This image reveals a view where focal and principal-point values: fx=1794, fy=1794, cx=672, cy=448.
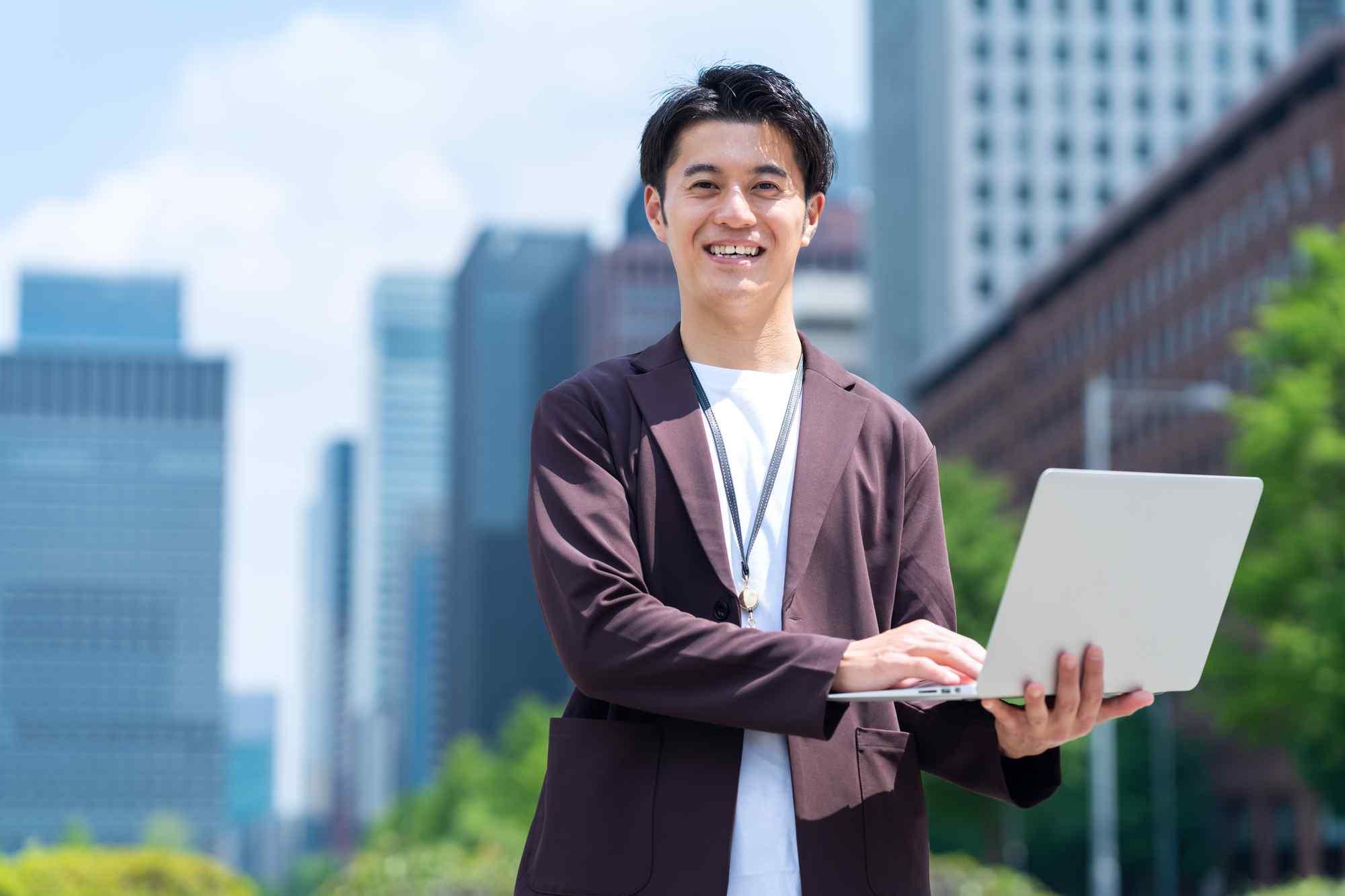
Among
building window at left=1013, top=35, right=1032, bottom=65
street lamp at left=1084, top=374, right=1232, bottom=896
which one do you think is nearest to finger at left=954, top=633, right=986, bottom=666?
street lamp at left=1084, top=374, right=1232, bottom=896

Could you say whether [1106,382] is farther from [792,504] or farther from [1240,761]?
[792,504]

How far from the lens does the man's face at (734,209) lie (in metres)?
2.98

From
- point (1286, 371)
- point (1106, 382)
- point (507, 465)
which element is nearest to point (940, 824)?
point (1286, 371)

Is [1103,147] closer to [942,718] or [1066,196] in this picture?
[1066,196]

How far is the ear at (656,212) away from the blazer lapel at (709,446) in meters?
0.19

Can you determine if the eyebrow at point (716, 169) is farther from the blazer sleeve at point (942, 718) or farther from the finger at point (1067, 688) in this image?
the finger at point (1067, 688)

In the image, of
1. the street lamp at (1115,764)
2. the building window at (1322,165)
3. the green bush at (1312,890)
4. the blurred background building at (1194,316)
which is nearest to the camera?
the green bush at (1312,890)

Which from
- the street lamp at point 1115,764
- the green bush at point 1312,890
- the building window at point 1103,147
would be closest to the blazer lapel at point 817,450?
the green bush at point 1312,890

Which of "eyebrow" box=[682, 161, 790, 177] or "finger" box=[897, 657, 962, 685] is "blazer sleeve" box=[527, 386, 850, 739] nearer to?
"finger" box=[897, 657, 962, 685]

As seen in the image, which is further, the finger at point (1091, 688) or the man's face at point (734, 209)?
the man's face at point (734, 209)

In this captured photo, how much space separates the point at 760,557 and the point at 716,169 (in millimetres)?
654

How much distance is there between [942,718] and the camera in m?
2.98

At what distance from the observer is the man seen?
2680mm

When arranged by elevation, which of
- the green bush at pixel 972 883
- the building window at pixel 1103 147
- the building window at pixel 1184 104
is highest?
the building window at pixel 1184 104
